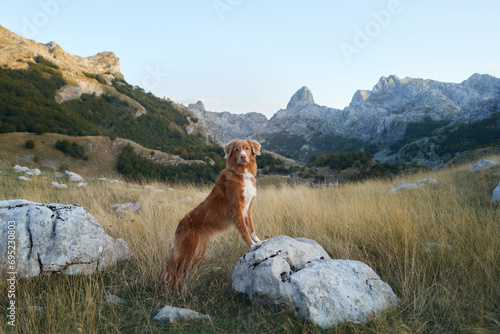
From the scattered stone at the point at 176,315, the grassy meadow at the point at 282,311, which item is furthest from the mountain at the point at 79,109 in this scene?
the scattered stone at the point at 176,315

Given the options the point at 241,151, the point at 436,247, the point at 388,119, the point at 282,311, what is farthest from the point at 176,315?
the point at 388,119

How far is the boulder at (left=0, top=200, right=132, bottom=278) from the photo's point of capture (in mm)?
2844

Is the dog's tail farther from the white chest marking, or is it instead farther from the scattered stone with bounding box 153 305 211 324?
the white chest marking

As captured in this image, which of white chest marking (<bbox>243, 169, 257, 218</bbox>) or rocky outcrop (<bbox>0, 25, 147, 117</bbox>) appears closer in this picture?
white chest marking (<bbox>243, 169, 257, 218</bbox>)

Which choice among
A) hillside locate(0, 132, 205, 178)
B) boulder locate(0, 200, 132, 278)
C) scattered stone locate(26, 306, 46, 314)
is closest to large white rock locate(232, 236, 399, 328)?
scattered stone locate(26, 306, 46, 314)

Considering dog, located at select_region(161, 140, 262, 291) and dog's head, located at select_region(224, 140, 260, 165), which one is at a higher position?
dog's head, located at select_region(224, 140, 260, 165)

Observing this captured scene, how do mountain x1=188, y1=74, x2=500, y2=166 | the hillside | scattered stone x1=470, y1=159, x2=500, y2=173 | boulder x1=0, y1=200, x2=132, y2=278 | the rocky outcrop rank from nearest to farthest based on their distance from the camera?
boulder x1=0, y1=200, x2=132, y2=278 → scattered stone x1=470, y1=159, x2=500, y2=173 → the hillside → the rocky outcrop → mountain x1=188, y1=74, x2=500, y2=166

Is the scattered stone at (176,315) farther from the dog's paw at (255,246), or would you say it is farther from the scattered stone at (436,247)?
the scattered stone at (436,247)

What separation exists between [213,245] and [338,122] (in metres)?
195

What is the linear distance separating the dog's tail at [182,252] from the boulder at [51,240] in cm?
115

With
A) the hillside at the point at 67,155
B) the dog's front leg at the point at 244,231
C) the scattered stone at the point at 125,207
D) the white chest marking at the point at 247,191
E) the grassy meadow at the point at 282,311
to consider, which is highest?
the hillside at the point at 67,155

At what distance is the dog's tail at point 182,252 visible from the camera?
2.86 metres

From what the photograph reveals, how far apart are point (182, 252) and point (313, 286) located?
1.53m

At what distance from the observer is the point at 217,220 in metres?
2.93
